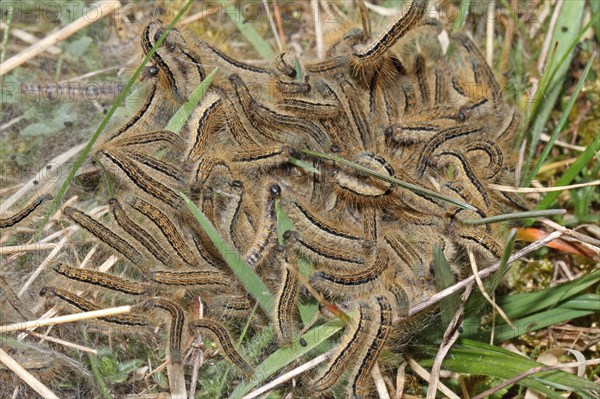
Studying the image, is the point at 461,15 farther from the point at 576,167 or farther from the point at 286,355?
the point at 286,355

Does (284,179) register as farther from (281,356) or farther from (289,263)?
(281,356)

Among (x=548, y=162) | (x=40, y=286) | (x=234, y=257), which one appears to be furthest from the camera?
(x=548, y=162)

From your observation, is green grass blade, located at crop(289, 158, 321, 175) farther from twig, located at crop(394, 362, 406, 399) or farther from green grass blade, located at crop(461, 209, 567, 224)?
twig, located at crop(394, 362, 406, 399)

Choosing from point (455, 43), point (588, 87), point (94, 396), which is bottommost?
point (94, 396)

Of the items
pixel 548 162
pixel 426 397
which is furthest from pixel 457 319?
pixel 548 162

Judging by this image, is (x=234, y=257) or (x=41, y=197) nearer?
(x=234, y=257)

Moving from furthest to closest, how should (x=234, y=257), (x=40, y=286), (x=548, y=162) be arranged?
(x=548, y=162) → (x=40, y=286) → (x=234, y=257)
